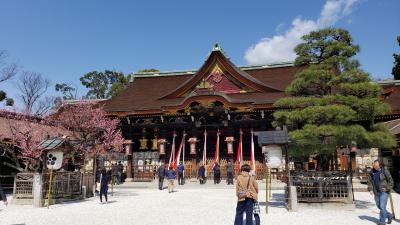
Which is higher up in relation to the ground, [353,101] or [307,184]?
[353,101]

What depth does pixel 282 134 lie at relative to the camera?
11086 mm

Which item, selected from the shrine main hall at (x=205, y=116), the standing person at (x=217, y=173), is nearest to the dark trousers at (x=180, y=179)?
the standing person at (x=217, y=173)

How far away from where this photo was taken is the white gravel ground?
A: 9273 mm

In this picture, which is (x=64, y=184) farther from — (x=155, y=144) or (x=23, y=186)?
(x=155, y=144)

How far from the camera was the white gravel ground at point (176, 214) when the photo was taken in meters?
9.27

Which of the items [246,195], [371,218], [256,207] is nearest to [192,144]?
[371,218]

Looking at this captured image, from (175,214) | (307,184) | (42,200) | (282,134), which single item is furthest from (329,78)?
(42,200)

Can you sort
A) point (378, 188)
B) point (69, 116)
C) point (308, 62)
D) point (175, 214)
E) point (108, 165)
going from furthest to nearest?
point (108, 165)
point (69, 116)
point (308, 62)
point (175, 214)
point (378, 188)

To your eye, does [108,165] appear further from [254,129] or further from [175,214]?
[175,214]

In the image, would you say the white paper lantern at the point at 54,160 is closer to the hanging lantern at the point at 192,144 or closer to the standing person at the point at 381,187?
the standing person at the point at 381,187

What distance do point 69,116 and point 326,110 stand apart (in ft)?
54.2

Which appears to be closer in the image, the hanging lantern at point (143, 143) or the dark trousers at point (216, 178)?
the dark trousers at point (216, 178)

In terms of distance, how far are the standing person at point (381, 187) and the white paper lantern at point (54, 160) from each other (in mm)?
10843

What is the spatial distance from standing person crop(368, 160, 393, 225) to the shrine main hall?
1366cm
